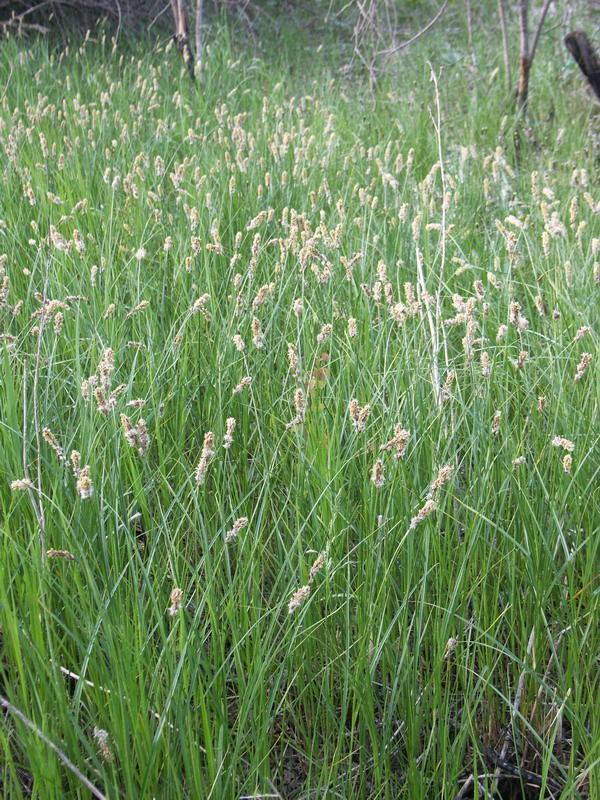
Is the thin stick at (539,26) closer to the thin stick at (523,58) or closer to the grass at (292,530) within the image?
the thin stick at (523,58)

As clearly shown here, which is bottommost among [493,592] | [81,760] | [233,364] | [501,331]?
[493,592]

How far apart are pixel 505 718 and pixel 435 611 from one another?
24cm

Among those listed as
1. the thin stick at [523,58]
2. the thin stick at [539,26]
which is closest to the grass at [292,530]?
the thin stick at [539,26]

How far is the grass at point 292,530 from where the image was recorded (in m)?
1.17

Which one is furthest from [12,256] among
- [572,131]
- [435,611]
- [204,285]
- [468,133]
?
[572,131]

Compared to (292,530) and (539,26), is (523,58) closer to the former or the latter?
(539,26)

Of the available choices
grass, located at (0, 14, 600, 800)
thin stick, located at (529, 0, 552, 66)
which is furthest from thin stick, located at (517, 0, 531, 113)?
grass, located at (0, 14, 600, 800)

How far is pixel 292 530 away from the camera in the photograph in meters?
1.61

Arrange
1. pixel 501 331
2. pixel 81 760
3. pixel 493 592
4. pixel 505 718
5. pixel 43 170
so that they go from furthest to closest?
1. pixel 43 170
2. pixel 501 331
3. pixel 493 592
4. pixel 505 718
5. pixel 81 760

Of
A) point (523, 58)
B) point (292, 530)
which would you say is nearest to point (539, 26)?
point (523, 58)

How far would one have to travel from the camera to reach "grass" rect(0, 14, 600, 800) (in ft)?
3.84

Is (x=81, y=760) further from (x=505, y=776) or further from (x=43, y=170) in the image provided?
(x=43, y=170)

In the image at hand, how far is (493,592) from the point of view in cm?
155

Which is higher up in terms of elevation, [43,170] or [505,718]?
[43,170]
